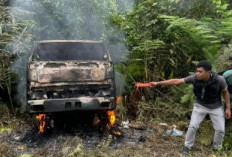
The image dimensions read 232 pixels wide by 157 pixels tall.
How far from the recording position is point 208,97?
5352 mm

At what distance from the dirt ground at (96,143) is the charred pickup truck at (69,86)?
0.64 metres

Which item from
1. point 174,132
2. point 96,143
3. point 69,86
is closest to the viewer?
point 96,143

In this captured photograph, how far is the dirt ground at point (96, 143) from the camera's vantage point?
212 inches

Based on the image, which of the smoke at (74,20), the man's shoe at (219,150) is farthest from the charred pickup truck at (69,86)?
the smoke at (74,20)

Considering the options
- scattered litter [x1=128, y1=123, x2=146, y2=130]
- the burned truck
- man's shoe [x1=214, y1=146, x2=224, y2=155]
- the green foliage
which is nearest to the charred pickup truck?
the burned truck

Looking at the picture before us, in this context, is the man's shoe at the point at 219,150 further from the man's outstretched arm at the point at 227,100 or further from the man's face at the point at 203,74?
the man's face at the point at 203,74

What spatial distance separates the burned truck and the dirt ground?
0.57 meters

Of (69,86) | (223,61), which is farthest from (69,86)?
(223,61)

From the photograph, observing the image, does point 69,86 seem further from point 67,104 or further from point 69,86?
point 67,104

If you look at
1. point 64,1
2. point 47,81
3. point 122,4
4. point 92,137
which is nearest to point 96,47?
point 47,81

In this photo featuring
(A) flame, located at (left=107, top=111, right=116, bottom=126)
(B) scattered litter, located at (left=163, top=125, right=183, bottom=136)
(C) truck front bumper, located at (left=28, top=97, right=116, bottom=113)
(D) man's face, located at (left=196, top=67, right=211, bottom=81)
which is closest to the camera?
(D) man's face, located at (left=196, top=67, right=211, bottom=81)

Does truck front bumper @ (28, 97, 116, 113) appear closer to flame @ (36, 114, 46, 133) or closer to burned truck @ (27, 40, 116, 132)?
burned truck @ (27, 40, 116, 132)

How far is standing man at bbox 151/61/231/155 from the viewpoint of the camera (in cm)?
519

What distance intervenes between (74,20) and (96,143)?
5366mm
